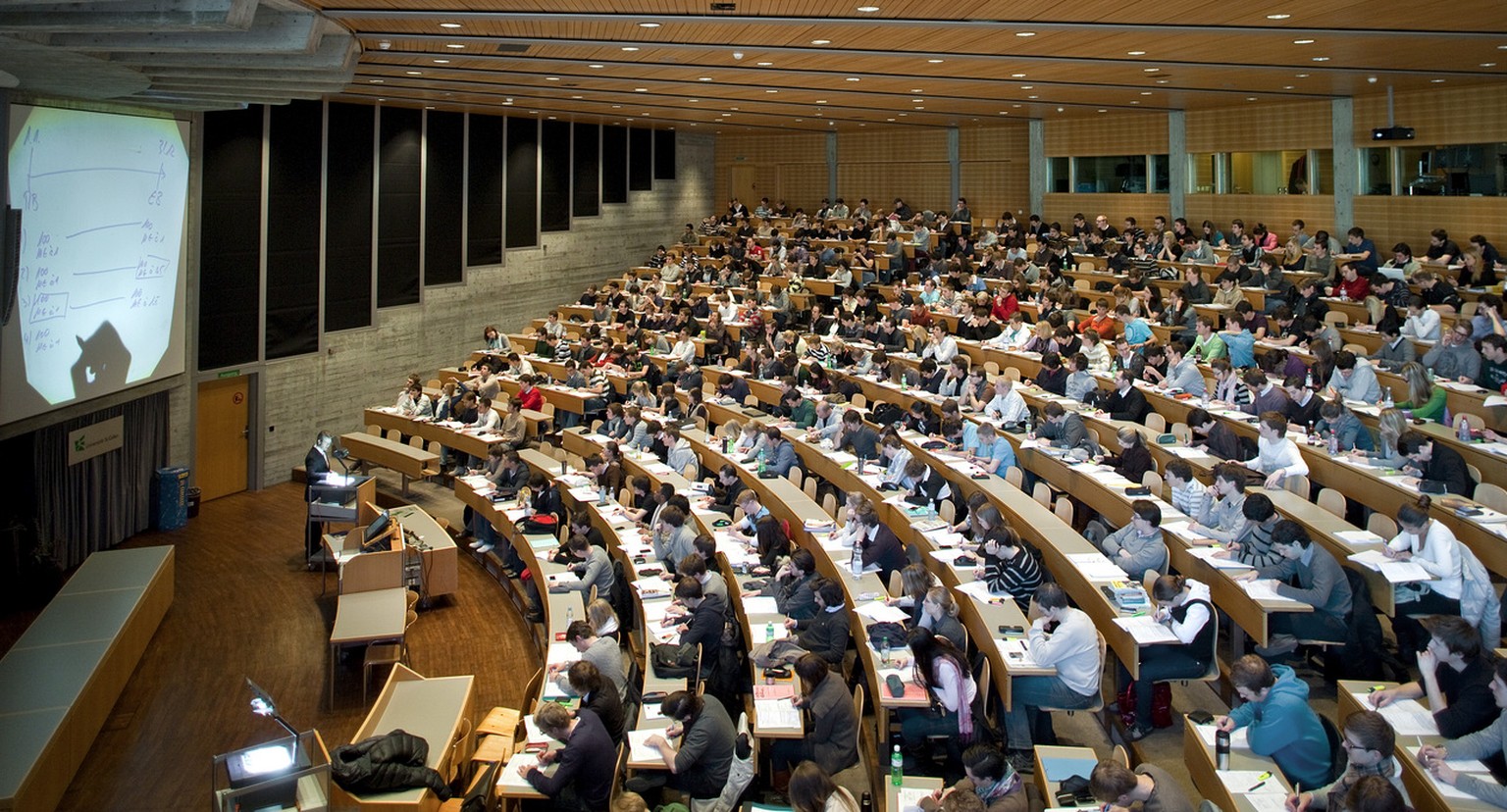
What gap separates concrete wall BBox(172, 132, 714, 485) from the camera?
57.3 ft

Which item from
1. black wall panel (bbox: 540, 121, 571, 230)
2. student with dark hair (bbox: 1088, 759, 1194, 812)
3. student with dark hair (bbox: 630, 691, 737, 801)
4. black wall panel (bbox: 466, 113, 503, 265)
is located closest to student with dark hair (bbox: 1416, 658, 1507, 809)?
student with dark hair (bbox: 1088, 759, 1194, 812)

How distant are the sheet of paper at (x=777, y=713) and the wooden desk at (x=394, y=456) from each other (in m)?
9.83

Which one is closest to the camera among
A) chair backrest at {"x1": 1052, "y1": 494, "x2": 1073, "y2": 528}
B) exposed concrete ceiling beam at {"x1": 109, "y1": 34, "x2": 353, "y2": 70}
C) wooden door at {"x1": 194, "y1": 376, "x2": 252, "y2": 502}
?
exposed concrete ceiling beam at {"x1": 109, "y1": 34, "x2": 353, "y2": 70}

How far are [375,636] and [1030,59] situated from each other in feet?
29.7

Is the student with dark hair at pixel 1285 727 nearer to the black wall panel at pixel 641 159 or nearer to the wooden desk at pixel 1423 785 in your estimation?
the wooden desk at pixel 1423 785

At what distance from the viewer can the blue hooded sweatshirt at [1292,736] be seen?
602 centimetres

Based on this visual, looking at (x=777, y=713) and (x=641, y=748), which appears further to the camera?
(x=777, y=713)

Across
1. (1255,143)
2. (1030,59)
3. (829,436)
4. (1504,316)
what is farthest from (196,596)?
(1255,143)

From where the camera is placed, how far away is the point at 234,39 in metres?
8.24

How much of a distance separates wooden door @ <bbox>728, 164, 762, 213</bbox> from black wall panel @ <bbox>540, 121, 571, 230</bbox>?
6541 mm

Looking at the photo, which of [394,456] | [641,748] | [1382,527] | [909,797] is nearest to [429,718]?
[641,748]

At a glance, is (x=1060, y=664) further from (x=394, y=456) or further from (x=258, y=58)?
(x=394, y=456)

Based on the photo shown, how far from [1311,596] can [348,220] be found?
15365 millimetres

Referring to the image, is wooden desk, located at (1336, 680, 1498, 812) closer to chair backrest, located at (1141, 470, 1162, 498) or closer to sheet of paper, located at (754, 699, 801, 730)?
sheet of paper, located at (754, 699, 801, 730)
